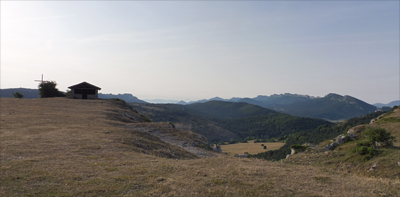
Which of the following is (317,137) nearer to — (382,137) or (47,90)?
(382,137)

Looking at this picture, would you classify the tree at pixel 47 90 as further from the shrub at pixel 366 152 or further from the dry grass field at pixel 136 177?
the shrub at pixel 366 152

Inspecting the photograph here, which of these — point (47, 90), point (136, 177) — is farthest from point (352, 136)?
point (47, 90)

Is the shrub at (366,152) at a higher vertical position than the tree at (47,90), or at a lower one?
lower

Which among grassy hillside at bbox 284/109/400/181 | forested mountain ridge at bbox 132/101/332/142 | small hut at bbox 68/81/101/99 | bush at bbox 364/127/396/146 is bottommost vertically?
forested mountain ridge at bbox 132/101/332/142

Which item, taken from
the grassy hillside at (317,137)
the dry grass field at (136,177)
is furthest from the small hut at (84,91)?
the grassy hillside at (317,137)

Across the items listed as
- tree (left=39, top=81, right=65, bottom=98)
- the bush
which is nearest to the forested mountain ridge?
tree (left=39, top=81, right=65, bottom=98)

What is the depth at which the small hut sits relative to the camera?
2061 inches

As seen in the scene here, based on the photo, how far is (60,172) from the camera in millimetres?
9898

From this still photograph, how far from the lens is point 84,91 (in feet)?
174

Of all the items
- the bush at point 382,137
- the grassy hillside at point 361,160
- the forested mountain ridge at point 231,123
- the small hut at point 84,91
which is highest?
the small hut at point 84,91

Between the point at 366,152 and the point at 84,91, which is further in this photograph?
the point at 84,91

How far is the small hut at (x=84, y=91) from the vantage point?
52.3m

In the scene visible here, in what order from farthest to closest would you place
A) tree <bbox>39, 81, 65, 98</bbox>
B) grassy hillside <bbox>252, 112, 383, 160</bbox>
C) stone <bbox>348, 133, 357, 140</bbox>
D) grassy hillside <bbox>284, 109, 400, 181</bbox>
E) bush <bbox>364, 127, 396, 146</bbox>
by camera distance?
tree <bbox>39, 81, 65, 98</bbox>, grassy hillside <bbox>252, 112, 383, 160</bbox>, stone <bbox>348, 133, 357, 140</bbox>, bush <bbox>364, 127, 396, 146</bbox>, grassy hillside <bbox>284, 109, 400, 181</bbox>

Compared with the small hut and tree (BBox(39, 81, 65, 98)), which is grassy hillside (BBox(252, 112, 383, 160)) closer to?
the small hut
